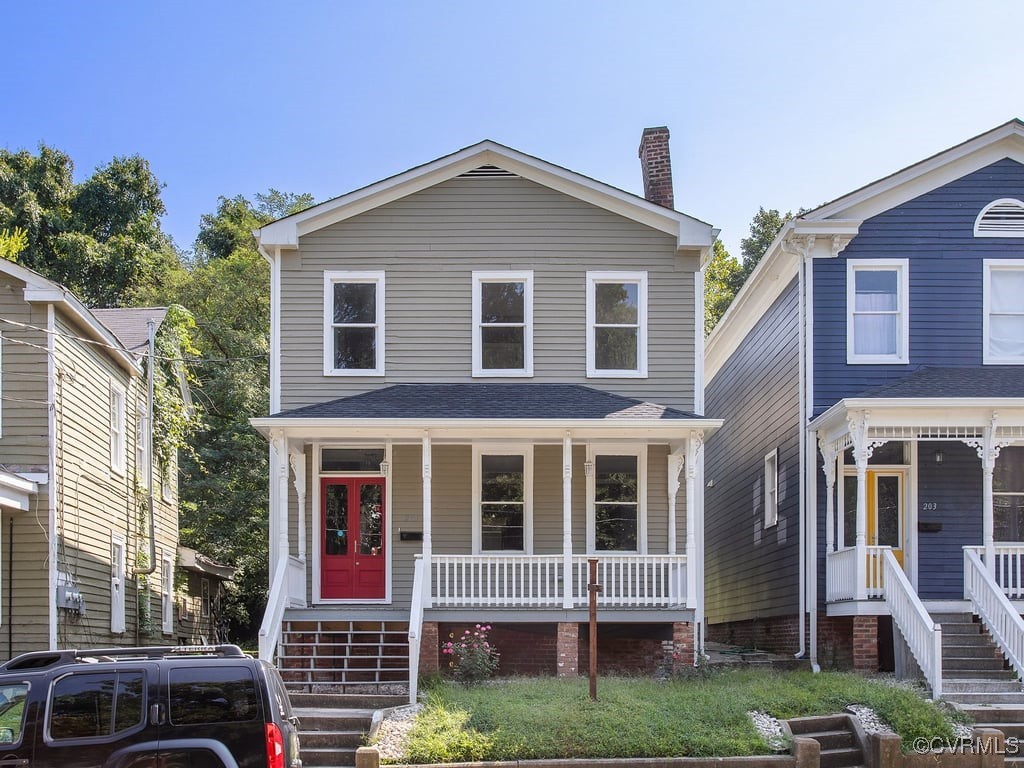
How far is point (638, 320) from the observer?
1867 cm

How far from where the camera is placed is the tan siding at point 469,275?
1852cm

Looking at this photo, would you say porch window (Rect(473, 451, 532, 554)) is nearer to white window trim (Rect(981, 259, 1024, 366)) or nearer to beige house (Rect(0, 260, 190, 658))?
beige house (Rect(0, 260, 190, 658))

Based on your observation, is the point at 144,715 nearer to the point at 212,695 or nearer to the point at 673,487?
the point at 212,695

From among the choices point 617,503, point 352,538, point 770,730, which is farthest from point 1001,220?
point 352,538

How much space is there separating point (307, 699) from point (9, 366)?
643 centimetres

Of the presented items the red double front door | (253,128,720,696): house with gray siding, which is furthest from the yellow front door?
the red double front door

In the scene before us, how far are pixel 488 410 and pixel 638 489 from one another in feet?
9.87

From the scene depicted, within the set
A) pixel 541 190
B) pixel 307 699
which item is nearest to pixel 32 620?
pixel 307 699

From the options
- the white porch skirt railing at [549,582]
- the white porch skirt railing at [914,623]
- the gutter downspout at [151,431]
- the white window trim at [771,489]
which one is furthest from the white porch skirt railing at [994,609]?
the gutter downspout at [151,431]

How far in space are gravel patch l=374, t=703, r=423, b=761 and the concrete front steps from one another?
297 mm

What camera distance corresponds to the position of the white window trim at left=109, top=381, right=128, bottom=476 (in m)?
19.8

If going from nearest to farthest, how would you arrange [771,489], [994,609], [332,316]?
1. [994,609]
2. [332,316]
3. [771,489]

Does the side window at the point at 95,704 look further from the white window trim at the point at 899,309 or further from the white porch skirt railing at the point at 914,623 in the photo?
the white window trim at the point at 899,309

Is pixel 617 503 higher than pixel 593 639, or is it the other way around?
pixel 617 503
